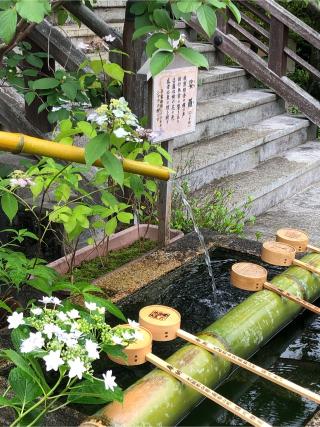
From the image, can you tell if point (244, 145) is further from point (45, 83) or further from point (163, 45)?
point (163, 45)

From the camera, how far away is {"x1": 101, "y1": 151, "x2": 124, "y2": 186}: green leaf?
2316 mm

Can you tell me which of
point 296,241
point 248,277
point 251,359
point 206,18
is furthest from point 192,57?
point 296,241

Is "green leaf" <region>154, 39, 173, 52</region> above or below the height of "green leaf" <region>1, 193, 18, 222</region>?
above

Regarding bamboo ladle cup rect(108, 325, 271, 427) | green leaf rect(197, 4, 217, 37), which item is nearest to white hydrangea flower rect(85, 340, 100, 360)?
bamboo ladle cup rect(108, 325, 271, 427)

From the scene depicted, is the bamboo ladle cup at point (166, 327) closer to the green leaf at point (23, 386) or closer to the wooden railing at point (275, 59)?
the green leaf at point (23, 386)

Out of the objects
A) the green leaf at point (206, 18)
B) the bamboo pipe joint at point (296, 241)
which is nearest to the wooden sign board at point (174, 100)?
the bamboo pipe joint at point (296, 241)

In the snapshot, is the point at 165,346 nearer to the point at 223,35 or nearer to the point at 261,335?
the point at 261,335

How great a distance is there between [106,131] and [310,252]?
5.85 feet

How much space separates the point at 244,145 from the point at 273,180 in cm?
44

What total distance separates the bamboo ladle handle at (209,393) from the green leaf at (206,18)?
3.88ft

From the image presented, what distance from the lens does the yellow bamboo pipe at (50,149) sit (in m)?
2.14

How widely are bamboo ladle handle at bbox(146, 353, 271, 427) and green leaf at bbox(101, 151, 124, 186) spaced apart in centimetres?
68

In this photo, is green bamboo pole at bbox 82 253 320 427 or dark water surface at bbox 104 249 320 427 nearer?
green bamboo pole at bbox 82 253 320 427

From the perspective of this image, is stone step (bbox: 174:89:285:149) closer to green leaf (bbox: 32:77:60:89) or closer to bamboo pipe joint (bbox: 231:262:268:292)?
green leaf (bbox: 32:77:60:89)
